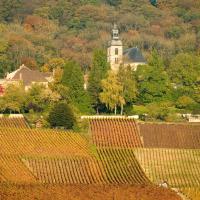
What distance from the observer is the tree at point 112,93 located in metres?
46.9

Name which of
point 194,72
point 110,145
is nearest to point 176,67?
point 194,72

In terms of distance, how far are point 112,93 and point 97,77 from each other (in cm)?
215

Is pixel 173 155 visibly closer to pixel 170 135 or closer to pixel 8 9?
pixel 170 135

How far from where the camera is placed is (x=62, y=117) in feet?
130

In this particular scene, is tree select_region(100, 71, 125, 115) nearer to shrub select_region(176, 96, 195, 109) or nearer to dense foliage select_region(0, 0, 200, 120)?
dense foliage select_region(0, 0, 200, 120)

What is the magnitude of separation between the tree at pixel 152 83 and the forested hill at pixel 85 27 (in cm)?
1847

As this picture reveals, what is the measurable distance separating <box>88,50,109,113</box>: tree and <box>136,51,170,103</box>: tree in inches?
101

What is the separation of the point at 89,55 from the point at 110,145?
4380 centimetres

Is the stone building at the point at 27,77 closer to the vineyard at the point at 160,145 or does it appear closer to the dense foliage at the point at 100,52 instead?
the dense foliage at the point at 100,52

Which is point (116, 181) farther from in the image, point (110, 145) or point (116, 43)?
point (116, 43)

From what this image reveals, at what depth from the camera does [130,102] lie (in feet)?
159

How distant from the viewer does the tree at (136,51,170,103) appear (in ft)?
162

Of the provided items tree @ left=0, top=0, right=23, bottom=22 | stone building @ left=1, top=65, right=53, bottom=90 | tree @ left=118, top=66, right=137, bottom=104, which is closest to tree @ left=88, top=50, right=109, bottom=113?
tree @ left=118, top=66, right=137, bottom=104

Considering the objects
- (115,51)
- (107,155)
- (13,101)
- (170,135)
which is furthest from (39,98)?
(115,51)
